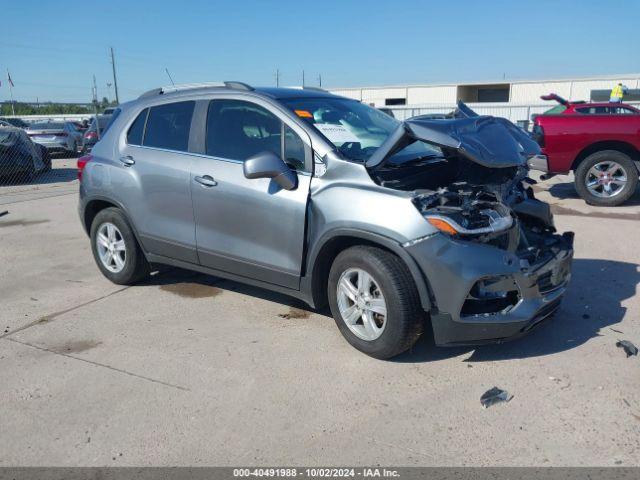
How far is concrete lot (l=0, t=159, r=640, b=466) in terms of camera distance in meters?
3.04

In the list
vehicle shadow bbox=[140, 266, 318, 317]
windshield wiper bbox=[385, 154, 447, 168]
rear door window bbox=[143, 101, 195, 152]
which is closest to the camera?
windshield wiper bbox=[385, 154, 447, 168]

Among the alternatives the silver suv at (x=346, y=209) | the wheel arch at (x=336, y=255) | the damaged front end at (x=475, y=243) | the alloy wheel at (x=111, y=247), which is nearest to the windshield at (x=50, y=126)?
the alloy wheel at (x=111, y=247)

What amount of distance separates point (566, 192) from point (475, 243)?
8387 mm

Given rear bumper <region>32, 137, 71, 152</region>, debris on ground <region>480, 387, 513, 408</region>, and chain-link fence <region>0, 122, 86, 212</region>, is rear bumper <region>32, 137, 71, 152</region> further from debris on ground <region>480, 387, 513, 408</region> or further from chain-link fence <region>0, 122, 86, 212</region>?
debris on ground <region>480, 387, 513, 408</region>

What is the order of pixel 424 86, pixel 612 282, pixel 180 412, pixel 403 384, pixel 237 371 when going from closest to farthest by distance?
pixel 180 412
pixel 403 384
pixel 237 371
pixel 612 282
pixel 424 86

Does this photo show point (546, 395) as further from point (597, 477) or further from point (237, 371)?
point (237, 371)

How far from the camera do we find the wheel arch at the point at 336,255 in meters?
3.60

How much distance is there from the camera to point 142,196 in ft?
17.0

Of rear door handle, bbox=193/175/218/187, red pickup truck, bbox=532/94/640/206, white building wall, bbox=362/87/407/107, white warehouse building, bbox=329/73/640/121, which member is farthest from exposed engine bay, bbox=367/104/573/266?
white building wall, bbox=362/87/407/107

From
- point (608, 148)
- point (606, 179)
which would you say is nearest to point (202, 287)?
point (606, 179)

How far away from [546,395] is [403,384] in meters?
0.86

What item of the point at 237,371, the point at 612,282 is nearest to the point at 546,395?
the point at 237,371

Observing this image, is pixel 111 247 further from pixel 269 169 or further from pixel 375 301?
pixel 375 301

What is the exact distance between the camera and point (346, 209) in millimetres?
3854
